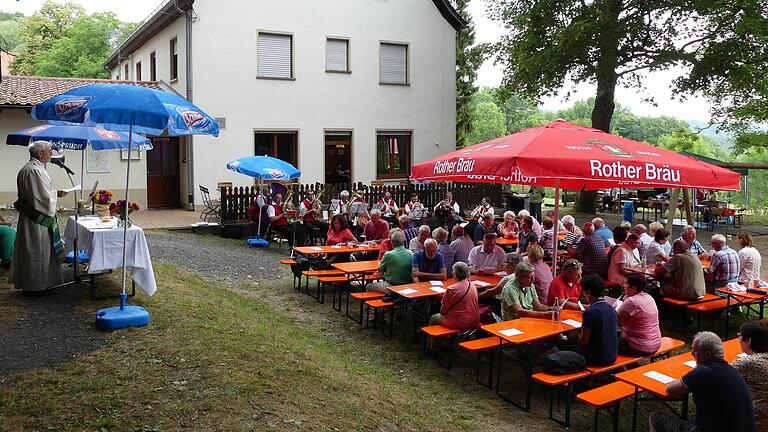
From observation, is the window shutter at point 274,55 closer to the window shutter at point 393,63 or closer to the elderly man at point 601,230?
the window shutter at point 393,63

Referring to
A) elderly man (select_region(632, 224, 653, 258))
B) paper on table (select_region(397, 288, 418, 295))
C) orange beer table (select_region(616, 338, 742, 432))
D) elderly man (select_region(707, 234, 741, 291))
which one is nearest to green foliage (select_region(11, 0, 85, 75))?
paper on table (select_region(397, 288, 418, 295))

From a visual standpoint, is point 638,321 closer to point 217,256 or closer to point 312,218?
point 217,256

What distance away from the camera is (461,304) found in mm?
7422

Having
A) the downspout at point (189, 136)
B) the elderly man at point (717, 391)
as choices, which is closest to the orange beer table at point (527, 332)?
the elderly man at point (717, 391)

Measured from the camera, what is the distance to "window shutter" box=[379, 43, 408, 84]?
2311 cm

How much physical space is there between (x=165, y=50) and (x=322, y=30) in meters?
5.74

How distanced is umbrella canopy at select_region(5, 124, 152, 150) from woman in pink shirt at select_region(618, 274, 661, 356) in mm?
6876

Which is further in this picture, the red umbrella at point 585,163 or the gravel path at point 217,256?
the gravel path at point 217,256

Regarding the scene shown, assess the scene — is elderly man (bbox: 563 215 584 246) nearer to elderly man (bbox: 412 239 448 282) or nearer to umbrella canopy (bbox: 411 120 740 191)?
elderly man (bbox: 412 239 448 282)

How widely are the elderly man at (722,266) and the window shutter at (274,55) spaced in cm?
1566

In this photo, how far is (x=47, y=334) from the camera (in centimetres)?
632

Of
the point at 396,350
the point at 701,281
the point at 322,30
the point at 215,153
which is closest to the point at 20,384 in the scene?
the point at 396,350

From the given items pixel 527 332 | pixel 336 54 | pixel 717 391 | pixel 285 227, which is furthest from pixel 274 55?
pixel 717 391

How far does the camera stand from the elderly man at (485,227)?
11906 mm
